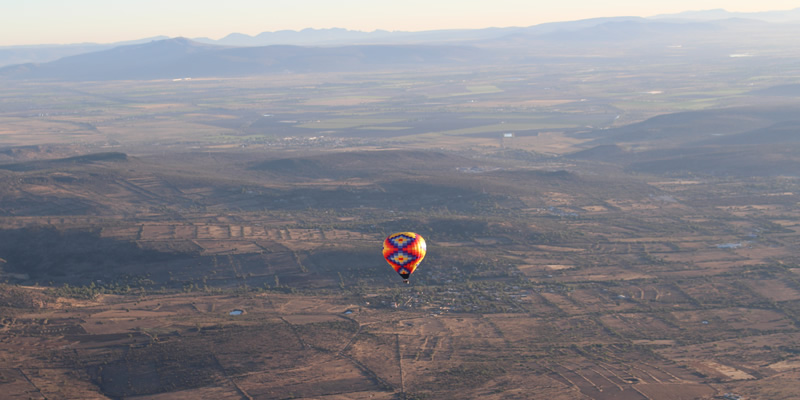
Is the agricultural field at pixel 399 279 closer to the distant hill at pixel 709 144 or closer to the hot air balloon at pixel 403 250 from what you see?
the distant hill at pixel 709 144

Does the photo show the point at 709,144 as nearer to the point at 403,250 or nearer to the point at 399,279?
the point at 399,279

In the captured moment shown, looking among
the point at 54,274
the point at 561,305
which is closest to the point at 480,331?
the point at 561,305

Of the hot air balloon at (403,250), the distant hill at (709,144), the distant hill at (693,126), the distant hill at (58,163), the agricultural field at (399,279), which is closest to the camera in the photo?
the agricultural field at (399,279)

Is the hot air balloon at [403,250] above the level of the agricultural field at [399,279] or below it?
above

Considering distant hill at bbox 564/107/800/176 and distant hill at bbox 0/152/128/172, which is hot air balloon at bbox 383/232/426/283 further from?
distant hill at bbox 0/152/128/172

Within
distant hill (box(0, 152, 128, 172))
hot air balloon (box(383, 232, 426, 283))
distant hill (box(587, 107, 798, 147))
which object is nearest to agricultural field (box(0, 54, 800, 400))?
distant hill (box(0, 152, 128, 172))

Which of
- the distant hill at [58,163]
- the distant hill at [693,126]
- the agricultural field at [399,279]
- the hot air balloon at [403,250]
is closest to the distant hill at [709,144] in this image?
the distant hill at [693,126]

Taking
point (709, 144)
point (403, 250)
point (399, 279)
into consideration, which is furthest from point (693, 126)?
point (403, 250)

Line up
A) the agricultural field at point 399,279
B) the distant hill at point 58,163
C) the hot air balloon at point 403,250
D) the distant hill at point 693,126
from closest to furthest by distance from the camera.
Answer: the agricultural field at point 399,279 < the hot air balloon at point 403,250 < the distant hill at point 58,163 < the distant hill at point 693,126

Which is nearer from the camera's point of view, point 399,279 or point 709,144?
point 399,279

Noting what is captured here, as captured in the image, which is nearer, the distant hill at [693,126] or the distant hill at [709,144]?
the distant hill at [709,144]

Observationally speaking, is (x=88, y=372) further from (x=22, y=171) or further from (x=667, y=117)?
(x=667, y=117)
